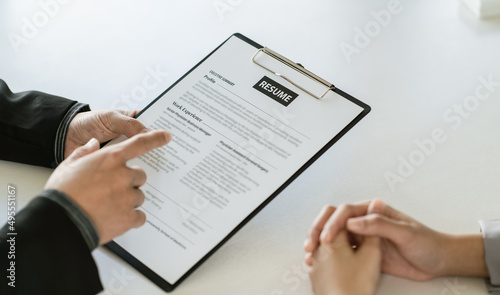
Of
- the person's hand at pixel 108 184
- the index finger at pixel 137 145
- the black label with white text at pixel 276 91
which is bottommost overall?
the person's hand at pixel 108 184

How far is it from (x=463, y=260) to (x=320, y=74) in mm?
536

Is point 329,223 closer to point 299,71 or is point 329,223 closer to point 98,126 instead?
point 299,71

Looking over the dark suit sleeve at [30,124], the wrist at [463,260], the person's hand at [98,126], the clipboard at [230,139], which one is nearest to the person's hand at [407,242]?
the wrist at [463,260]

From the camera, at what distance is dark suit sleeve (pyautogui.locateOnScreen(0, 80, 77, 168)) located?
3.92 feet

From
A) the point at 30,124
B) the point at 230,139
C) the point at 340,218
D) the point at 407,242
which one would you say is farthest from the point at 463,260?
the point at 30,124

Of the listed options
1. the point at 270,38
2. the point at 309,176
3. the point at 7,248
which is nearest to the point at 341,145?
the point at 309,176

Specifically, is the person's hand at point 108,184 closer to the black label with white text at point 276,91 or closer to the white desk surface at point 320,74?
the white desk surface at point 320,74

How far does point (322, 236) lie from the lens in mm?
970

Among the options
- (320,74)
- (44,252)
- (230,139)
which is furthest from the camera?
(320,74)

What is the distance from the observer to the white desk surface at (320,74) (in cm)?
104

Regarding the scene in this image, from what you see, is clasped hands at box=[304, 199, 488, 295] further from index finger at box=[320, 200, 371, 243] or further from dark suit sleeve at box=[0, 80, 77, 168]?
dark suit sleeve at box=[0, 80, 77, 168]

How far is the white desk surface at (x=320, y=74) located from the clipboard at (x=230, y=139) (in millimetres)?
26

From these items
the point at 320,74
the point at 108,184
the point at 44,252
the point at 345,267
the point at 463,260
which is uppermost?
the point at 320,74

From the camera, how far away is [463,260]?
3.22 ft
